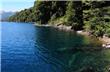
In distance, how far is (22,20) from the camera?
195 meters

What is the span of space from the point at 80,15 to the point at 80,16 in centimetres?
44

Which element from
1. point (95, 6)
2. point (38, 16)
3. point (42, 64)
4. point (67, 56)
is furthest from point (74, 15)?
point (42, 64)

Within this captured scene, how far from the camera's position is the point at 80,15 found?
93.3 metres

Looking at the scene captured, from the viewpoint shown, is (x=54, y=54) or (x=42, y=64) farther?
(x=54, y=54)

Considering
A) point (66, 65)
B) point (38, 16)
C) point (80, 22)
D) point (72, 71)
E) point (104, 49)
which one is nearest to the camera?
point (72, 71)

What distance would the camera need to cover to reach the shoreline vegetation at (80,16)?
69.6 metres

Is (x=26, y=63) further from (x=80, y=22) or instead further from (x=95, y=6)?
(x=80, y=22)

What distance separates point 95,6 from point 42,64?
42947 mm

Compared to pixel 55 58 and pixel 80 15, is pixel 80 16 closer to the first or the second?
pixel 80 15

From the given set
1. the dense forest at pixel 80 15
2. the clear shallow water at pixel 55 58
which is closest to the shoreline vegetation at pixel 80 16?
the dense forest at pixel 80 15

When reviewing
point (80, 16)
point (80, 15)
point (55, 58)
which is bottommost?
point (55, 58)

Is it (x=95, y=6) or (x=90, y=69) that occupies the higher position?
(x=95, y=6)

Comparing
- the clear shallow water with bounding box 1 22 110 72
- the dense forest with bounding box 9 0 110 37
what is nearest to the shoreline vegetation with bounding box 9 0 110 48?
the dense forest with bounding box 9 0 110 37

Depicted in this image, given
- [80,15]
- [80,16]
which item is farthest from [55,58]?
[80,15]
